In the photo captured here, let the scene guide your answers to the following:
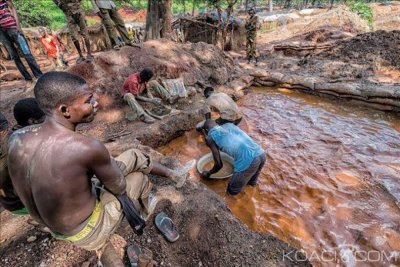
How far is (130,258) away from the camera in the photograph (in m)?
1.91

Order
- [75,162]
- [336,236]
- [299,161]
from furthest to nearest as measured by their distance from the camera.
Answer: [299,161]
[336,236]
[75,162]

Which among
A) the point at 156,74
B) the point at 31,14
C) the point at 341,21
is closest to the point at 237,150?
the point at 156,74

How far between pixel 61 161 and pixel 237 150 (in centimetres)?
206

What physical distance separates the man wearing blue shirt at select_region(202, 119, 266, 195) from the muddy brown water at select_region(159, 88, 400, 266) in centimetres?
34

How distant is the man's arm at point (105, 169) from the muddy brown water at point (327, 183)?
1671mm

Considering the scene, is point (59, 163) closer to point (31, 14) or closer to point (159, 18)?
point (159, 18)

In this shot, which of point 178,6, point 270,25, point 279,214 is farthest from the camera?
point 178,6

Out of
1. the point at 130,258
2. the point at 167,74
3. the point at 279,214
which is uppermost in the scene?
the point at 167,74

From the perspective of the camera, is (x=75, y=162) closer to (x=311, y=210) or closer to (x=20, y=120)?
(x=20, y=120)

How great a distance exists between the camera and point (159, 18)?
7.67 m

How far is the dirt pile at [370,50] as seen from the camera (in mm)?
7153

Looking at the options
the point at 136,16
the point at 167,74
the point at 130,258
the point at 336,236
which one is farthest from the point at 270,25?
the point at 130,258

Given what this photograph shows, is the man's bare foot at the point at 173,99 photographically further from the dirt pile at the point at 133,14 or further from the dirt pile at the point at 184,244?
the dirt pile at the point at 133,14

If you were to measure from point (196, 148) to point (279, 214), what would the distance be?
1.95 m
